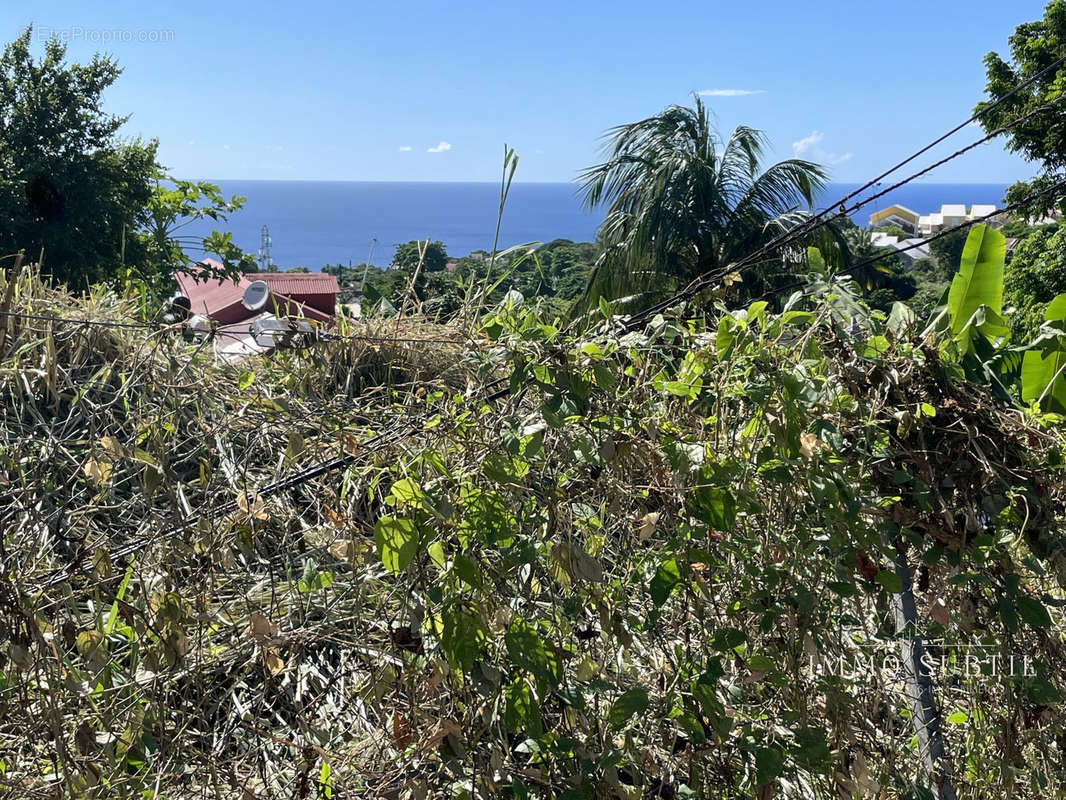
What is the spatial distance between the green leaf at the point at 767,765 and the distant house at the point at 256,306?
127 centimetres

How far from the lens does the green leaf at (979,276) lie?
Result: 1753 mm

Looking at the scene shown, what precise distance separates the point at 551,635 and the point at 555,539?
0.72 feet

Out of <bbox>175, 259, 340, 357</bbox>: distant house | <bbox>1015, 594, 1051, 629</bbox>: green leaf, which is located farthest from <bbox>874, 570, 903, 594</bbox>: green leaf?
<bbox>175, 259, 340, 357</bbox>: distant house

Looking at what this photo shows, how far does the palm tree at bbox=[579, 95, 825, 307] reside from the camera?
1095 centimetres

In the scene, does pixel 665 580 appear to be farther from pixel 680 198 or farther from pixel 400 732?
pixel 680 198

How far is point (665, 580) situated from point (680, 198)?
33.5ft

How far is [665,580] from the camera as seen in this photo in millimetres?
1398

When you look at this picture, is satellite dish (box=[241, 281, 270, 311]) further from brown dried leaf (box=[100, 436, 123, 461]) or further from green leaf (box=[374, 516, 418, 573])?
green leaf (box=[374, 516, 418, 573])

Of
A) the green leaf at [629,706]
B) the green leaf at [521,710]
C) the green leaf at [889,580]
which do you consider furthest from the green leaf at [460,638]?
the green leaf at [889,580]

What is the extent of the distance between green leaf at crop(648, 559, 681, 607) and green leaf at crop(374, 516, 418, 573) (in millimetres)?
422

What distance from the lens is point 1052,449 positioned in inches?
56.3

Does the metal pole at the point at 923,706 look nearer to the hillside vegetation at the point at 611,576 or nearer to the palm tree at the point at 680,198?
the hillside vegetation at the point at 611,576

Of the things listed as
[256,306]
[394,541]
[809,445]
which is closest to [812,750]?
[809,445]

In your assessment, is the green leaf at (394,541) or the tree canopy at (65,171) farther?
the tree canopy at (65,171)
